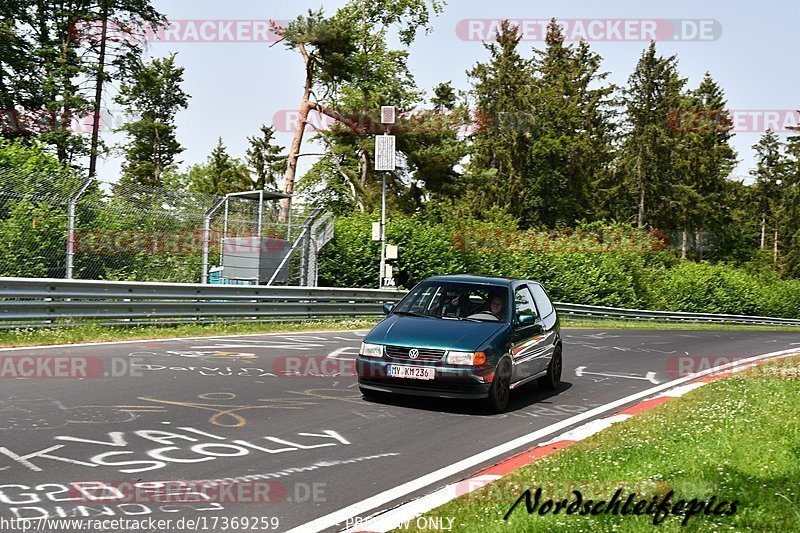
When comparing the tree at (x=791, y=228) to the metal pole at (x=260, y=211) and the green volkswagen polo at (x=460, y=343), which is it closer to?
the metal pole at (x=260, y=211)

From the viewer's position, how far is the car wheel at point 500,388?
9.76 m

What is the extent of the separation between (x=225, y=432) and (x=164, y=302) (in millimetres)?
10159

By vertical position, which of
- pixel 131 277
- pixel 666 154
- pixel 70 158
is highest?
pixel 666 154

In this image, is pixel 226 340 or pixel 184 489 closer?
pixel 184 489

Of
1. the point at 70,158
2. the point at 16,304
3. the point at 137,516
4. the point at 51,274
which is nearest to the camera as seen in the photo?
the point at 137,516

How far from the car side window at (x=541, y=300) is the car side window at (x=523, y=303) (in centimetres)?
32

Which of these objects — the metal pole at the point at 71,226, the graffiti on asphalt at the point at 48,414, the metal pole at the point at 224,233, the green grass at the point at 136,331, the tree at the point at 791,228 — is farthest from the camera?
the tree at the point at 791,228

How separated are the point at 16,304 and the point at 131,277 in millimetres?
4526

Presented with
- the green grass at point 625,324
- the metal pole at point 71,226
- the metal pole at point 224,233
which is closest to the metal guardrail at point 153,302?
the metal pole at point 71,226

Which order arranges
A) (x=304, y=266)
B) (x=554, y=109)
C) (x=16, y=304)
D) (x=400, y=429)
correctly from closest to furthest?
1. (x=400, y=429)
2. (x=16, y=304)
3. (x=304, y=266)
4. (x=554, y=109)

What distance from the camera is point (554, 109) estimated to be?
2849 inches

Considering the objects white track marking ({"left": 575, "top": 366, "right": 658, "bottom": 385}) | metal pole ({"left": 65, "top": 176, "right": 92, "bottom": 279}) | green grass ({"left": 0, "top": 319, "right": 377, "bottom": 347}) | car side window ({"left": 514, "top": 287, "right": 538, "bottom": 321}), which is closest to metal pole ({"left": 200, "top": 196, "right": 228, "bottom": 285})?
green grass ({"left": 0, "top": 319, "right": 377, "bottom": 347})

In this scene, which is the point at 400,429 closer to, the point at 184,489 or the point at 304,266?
the point at 184,489

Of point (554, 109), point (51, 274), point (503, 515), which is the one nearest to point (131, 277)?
point (51, 274)
